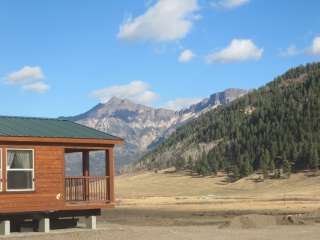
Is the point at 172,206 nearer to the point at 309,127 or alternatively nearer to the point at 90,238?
the point at 90,238

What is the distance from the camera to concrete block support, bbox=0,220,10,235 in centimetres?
2619

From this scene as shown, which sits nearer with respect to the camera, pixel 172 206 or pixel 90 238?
pixel 90 238

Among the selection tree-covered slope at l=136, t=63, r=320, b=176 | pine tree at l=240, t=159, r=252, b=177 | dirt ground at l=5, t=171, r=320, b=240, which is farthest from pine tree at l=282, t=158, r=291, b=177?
pine tree at l=240, t=159, r=252, b=177

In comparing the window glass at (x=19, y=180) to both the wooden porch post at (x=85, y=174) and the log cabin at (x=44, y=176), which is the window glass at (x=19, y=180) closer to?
the log cabin at (x=44, y=176)

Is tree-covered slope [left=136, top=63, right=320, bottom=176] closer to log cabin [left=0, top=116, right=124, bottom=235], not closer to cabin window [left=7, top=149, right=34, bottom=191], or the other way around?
log cabin [left=0, top=116, right=124, bottom=235]

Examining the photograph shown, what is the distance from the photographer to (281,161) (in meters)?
87.2

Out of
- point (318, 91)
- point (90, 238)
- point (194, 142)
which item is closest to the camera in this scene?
point (90, 238)

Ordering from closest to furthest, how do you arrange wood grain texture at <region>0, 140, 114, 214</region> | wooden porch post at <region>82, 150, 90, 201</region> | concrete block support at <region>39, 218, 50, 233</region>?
1. wood grain texture at <region>0, 140, 114, 214</region>
2. concrete block support at <region>39, 218, 50, 233</region>
3. wooden porch post at <region>82, 150, 90, 201</region>

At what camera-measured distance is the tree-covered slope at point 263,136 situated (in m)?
87.8

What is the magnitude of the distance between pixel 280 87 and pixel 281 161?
A: 56469 mm

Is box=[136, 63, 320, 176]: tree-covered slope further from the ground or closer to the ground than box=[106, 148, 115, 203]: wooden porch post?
further from the ground

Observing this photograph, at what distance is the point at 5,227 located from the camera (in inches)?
1032

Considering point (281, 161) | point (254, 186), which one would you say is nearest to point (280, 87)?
point (281, 161)

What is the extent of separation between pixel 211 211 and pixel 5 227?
2713 centimetres
